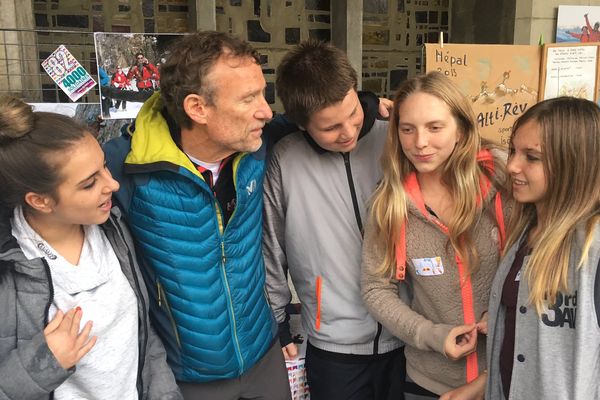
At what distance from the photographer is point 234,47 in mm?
1566

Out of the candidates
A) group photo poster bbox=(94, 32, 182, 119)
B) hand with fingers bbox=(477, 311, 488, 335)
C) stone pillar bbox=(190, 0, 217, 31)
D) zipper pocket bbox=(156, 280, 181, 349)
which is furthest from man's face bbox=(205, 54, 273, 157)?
stone pillar bbox=(190, 0, 217, 31)

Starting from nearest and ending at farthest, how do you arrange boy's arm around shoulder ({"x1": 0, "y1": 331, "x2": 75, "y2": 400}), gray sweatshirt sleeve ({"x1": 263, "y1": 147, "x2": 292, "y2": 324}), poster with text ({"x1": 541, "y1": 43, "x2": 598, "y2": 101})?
boy's arm around shoulder ({"x1": 0, "y1": 331, "x2": 75, "y2": 400})
gray sweatshirt sleeve ({"x1": 263, "y1": 147, "x2": 292, "y2": 324})
poster with text ({"x1": 541, "y1": 43, "x2": 598, "y2": 101})

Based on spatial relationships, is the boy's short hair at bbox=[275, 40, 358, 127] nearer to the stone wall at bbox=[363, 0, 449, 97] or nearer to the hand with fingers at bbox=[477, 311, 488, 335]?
the hand with fingers at bbox=[477, 311, 488, 335]

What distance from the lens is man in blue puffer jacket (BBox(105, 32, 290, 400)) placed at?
1.47 metres

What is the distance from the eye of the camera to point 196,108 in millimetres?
1534

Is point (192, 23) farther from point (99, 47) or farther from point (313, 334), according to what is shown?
point (313, 334)

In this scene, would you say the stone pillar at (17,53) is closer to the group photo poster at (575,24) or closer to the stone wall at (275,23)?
the stone wall at (275,23)

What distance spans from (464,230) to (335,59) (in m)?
0.68

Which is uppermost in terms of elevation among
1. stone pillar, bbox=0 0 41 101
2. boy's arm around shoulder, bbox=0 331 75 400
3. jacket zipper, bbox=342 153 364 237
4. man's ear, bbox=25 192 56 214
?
stone pillar, bbox=0 0 41 101

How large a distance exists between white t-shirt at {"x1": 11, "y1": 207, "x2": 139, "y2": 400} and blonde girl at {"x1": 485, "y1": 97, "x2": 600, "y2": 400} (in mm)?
997

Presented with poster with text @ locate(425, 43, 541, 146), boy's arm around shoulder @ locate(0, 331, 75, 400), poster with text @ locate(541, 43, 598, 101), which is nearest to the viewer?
boy's arm around shoulder @ locate(0, 331, 75, 400)

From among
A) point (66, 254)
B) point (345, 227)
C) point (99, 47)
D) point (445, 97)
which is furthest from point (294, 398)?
point (99, 47)

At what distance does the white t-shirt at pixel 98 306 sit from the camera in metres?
1.28

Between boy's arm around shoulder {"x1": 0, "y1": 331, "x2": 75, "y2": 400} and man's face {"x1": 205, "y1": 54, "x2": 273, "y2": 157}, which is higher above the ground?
man's face {"x1": 205, "y1": 54, "x2": 273, "y2": 157}
